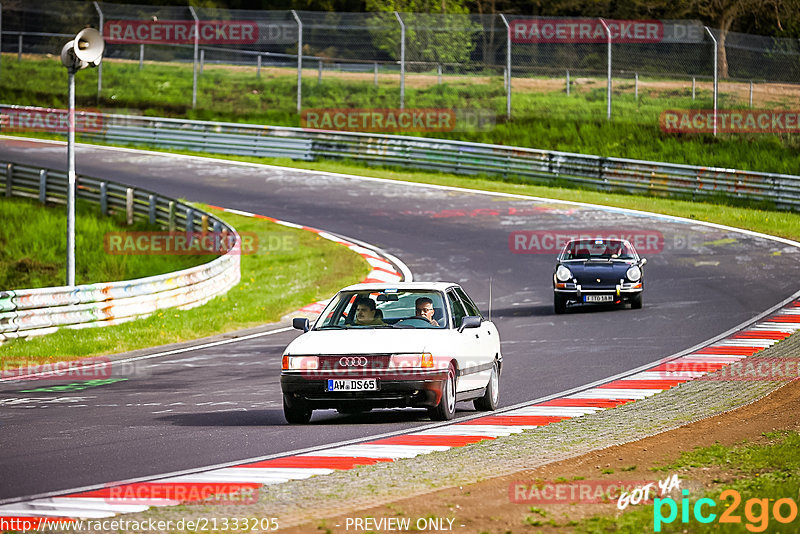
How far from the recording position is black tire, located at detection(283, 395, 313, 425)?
1101 cm

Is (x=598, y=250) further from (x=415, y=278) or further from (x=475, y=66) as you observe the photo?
(x=475, y=66)

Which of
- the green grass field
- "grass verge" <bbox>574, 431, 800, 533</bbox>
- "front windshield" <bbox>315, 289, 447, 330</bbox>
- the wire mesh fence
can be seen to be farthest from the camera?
the green grass field

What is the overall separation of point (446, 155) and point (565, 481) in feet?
106

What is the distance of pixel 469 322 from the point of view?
38.3 ft

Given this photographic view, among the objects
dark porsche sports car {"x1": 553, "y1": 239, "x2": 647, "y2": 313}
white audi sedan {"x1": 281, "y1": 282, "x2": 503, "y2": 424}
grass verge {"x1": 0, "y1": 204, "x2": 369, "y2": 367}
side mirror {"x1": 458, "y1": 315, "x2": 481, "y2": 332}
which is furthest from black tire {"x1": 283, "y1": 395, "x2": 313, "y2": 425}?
dark porsche sports car {"x1": 553, "y1": 239, "x2": 647, "y2": 313}

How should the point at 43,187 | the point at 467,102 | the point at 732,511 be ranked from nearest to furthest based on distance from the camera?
the point at 732,511 < the point at 43,187 < the point at 467,102

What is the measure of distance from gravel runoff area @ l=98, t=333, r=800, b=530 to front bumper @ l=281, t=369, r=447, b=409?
996 mm

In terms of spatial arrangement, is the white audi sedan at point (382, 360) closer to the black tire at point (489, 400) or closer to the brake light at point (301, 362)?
the brake light at point (301, 362)

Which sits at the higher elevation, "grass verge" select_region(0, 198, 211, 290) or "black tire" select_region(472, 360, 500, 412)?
"black tire" select_region(472, 360, 500, 412)

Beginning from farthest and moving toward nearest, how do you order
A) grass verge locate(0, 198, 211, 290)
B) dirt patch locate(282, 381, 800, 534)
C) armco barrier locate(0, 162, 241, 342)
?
grass verge locate(0, 198, 211, 290)
armco barrier locate(0, 162, 241, 342)
dirt patch locate(282, 381, 800, 534)

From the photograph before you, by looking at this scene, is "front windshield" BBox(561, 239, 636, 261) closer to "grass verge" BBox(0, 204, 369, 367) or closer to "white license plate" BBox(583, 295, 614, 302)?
"white license plate" BBox(583, 295, 614, 302)

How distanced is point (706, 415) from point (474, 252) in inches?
615

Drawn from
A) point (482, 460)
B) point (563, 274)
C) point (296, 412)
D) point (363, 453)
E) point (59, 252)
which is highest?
point (482, 460)

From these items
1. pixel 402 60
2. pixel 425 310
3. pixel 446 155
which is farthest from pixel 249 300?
pixel 402 60
